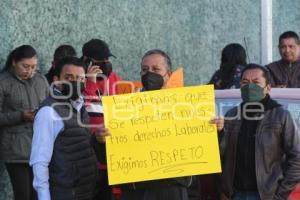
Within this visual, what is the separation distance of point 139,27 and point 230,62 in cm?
233

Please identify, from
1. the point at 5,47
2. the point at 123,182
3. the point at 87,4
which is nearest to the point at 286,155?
the point at 123,182

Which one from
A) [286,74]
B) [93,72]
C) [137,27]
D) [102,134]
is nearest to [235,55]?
[286,74]

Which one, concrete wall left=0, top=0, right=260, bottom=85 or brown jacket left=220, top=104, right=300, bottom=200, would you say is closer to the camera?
brown jacket left=220, top=104, right=300, bottom=200

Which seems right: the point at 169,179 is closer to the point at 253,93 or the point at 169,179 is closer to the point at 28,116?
the point at 253,93

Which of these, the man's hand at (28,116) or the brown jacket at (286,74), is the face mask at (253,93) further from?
the brown jacket at (286,74)

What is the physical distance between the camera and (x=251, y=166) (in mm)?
4332

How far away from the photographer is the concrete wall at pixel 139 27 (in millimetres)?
7562

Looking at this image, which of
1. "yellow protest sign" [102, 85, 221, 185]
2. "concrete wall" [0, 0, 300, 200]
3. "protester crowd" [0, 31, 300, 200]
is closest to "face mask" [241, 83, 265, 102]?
"protester crowd" [0, 31, 300, 200]

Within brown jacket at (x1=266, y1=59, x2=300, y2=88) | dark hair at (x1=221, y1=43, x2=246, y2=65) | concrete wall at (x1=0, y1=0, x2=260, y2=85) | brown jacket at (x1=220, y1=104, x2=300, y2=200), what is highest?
concrete wall at (x1=0, y1=0, x2=260, y2=85)

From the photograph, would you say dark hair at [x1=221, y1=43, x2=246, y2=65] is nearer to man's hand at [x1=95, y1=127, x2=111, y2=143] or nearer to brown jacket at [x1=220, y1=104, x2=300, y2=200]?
brown jacket at [x1=220, y1=104, x2=300, y2=200]

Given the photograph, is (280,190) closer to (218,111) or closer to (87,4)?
(218,111)

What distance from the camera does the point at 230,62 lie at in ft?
24.6

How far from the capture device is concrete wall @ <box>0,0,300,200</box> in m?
7.56

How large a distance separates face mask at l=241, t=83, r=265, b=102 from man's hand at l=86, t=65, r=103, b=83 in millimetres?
1732
